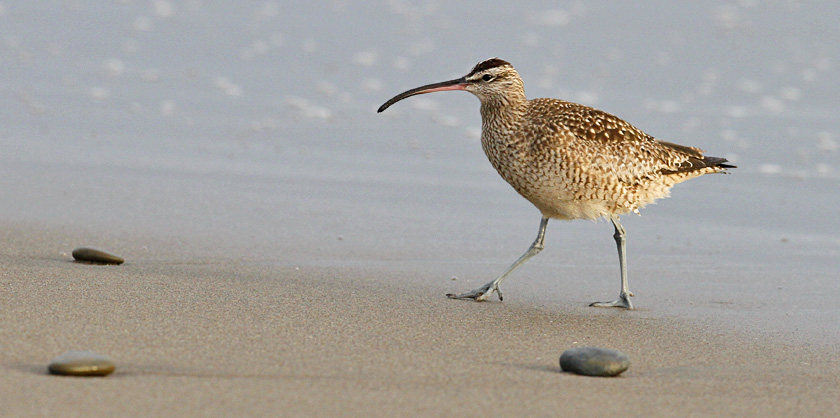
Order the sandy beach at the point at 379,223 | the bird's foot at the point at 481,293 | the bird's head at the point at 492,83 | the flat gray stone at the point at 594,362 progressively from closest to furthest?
the sandy beach at the point at 379,223 < the flat gray stone at the point at 594,362 < the bird's foot at the point at 481,293 < the bird's head at the point at 492,83

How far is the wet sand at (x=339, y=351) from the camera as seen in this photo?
3752 millimetres

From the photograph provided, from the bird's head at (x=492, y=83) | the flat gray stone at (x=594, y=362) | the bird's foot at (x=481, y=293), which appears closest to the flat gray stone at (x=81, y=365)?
the flat gray stone at (x=594, y=362)

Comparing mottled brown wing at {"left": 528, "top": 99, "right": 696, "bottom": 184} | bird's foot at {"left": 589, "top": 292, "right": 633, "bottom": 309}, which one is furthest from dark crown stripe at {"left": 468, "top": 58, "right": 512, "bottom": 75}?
bird's foot at {"left": 589, "top": 292, "right": 633, "bottom": 309}

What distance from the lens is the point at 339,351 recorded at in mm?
4531

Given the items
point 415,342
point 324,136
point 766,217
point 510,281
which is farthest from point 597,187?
point 324,136

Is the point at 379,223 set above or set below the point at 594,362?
above

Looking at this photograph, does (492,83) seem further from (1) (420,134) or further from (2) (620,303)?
(1) (420,134)

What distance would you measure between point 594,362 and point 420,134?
676cm

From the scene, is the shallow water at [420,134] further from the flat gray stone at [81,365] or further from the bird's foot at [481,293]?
the flat gray stone at [81,365]

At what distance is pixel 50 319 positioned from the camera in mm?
4660

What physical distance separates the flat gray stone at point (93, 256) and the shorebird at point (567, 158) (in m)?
1.89

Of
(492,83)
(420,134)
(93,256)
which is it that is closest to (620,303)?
(492,83)

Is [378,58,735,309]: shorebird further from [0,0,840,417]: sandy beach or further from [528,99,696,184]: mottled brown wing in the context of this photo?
[0,0,840,417]: sandy beach

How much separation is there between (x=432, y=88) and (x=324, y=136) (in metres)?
4.17
